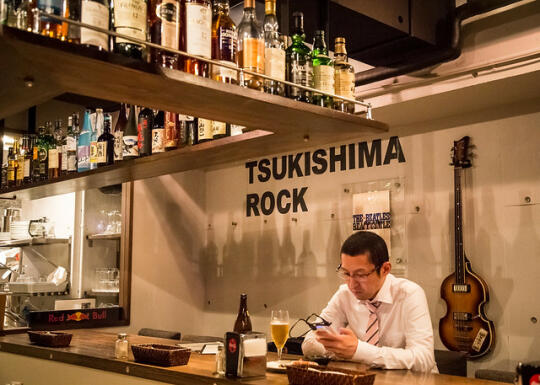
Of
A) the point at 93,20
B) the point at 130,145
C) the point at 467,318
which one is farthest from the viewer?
the point at 467,318

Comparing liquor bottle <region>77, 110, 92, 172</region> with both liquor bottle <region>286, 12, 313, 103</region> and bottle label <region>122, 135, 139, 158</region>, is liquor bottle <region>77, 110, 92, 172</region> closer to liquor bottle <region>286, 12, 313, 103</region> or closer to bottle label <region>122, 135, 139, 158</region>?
bottle label <region>122, 135, 139, 158</region>

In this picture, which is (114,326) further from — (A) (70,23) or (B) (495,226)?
(A) (70,23)

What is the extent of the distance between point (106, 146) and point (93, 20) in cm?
166

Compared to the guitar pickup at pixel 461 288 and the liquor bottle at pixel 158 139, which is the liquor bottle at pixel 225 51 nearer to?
the liquor bottle at pixel 158 139

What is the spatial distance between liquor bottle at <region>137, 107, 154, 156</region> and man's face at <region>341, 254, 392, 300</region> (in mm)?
1155

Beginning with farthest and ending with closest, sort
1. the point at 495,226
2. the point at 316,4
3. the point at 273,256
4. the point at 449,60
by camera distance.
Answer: the point at 273,256 < the point at 495,226 < the point at 449,60 < the point at 316,4

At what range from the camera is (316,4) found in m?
3.07

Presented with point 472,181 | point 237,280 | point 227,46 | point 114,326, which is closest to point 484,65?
point 472,181

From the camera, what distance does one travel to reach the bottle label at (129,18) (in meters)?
1.75

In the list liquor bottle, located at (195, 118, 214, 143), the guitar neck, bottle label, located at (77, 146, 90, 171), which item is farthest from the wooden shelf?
the guitar neck

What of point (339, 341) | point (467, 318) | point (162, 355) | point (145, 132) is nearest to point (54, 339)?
point (162, 355)

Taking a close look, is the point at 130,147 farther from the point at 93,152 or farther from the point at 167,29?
the point at 167,29

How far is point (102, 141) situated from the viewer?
3.26 m

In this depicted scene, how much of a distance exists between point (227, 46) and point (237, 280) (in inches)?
141
